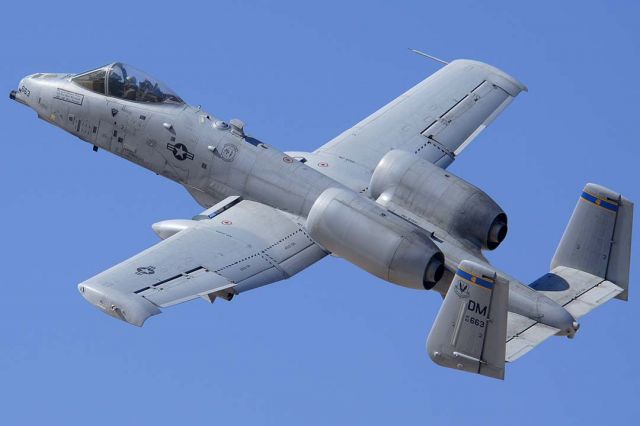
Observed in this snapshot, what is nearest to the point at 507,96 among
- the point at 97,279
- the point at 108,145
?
the point at 108,145

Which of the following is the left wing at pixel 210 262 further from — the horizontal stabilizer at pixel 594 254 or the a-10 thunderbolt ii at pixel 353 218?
the horizontal stabilizer at pixel 594 254

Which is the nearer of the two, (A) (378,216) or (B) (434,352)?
(B) (434,352)

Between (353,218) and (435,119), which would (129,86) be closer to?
(353,218)

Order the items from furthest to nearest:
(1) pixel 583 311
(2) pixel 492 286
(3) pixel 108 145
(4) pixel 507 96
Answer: (4) pixel 507 96 → (3) pixel 108 145 → (1) pixel 583 311 → (2) pixel 492 286

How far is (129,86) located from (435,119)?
328 inches

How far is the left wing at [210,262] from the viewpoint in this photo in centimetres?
4434

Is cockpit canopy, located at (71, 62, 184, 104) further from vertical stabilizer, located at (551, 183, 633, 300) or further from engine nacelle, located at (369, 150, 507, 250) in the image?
vertical stabilizer, located at (551, 183, 633, 300)

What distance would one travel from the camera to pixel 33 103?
51.4 metres

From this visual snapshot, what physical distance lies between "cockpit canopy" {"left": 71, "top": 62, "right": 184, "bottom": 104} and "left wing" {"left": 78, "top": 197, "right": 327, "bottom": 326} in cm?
341

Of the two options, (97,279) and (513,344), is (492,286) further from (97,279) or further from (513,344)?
(97,279)

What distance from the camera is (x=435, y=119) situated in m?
52.6

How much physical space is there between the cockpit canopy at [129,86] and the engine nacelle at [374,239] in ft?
20.7

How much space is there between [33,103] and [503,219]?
43.0ft

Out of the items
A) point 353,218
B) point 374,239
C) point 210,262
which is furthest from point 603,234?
point 210,262
